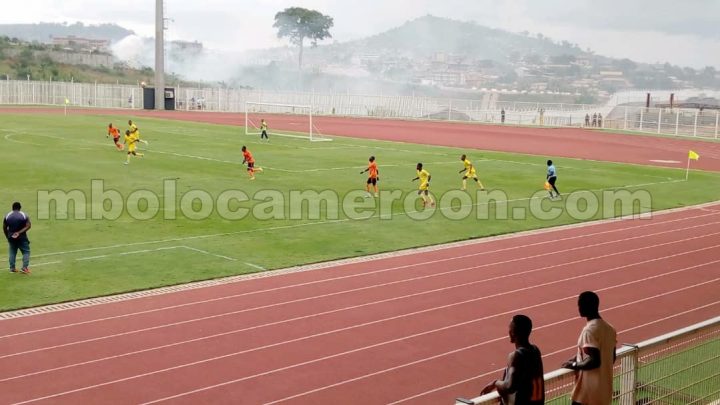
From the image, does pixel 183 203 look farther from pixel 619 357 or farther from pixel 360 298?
pixel 619 357

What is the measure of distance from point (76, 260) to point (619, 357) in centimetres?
1327

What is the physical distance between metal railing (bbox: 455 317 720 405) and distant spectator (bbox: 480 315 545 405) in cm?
13

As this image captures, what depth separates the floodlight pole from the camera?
8325 cm

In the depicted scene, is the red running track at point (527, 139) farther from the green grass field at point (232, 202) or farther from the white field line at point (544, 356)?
the white field line at point (544, 356)

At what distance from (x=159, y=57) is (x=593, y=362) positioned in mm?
80408

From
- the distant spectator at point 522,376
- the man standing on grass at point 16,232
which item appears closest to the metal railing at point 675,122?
the man standing on grass at point 16,232

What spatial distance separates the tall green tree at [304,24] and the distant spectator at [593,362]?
15047cm

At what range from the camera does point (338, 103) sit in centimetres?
8856

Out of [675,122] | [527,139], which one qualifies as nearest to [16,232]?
[527,139]

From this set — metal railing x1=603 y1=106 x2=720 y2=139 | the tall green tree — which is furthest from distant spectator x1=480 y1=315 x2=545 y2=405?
the tall green tree

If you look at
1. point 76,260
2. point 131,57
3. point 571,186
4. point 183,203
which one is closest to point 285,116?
point 571,186

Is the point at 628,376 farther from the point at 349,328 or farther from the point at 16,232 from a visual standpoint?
the point at 16,232

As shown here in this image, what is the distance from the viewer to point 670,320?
1460 centimetres

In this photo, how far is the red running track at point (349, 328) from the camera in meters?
10.9
